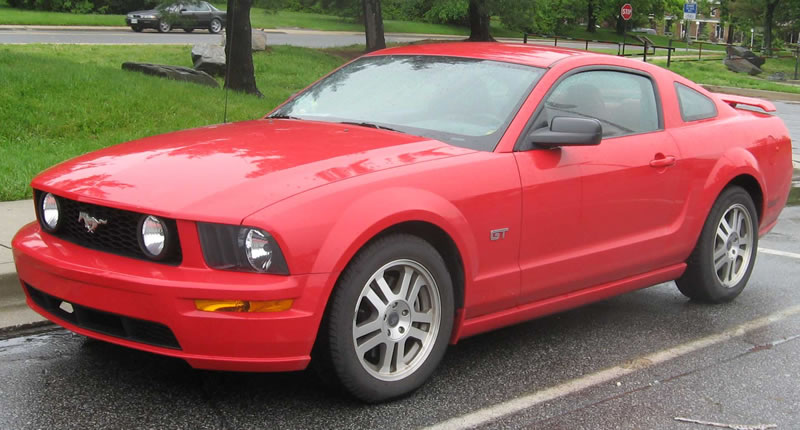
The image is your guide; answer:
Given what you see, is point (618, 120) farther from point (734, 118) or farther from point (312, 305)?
point (312, 305)

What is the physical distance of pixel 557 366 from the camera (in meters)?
4.72

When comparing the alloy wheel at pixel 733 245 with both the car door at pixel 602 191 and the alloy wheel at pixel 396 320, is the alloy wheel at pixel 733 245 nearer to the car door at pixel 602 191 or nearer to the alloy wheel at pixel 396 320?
the car door at pixel 602 191

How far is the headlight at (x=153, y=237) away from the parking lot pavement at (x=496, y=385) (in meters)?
0.70

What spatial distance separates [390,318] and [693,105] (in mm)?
2821

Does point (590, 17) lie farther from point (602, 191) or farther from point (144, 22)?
point (602, 191)

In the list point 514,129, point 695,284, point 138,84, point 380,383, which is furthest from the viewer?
point 138,84

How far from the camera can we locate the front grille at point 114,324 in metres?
3.60

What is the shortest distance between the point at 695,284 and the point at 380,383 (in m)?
2.66

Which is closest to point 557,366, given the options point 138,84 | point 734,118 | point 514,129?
point 514,129

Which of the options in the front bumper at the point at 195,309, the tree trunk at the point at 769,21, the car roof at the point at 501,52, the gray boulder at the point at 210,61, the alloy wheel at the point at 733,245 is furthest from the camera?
the tree trunk at the point at 769,21

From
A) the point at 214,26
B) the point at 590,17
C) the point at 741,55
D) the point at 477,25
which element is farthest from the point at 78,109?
the point at 590,17

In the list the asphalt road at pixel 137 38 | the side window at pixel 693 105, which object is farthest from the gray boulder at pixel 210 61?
the side window at pixel 693 105

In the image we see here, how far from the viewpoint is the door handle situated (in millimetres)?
5160

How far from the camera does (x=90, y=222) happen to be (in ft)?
12.6
